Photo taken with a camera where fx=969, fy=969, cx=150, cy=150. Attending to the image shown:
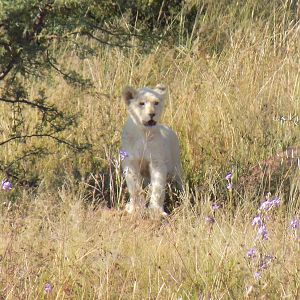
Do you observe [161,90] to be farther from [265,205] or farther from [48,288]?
[48,288]

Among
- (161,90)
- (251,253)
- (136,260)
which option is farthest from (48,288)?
(161,90)

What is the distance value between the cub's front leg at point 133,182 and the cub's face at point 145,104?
1.04ft

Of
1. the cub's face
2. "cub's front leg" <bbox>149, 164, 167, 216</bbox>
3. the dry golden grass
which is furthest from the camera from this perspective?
"cub's front leg" <bbox>149, 164, 167, 216</bbox>

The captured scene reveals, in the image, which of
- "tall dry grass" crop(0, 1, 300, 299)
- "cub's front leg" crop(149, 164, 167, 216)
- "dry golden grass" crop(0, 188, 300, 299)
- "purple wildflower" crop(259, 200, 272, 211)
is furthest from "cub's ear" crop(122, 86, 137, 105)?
"purple wildflower" crop(259, 200, 272, 211)

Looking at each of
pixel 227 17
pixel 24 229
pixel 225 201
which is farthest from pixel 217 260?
pixel 227 17

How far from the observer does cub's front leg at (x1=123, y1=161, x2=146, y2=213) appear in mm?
6801

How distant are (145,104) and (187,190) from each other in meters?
0.74

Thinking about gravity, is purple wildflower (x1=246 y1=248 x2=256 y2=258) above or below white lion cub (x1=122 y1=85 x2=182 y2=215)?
above

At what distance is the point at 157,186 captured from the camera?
22.6ft

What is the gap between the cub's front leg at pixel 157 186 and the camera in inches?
271

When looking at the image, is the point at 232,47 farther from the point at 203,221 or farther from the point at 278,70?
the point at 203,221

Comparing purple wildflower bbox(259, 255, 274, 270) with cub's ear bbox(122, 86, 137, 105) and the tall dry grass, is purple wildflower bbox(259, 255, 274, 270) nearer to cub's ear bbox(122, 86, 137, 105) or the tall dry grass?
the tall dry grass

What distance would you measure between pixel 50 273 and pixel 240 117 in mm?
3510

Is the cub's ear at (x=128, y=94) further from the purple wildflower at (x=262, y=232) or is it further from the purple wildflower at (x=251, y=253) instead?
the purple wildflower at (x=251, y=253)
